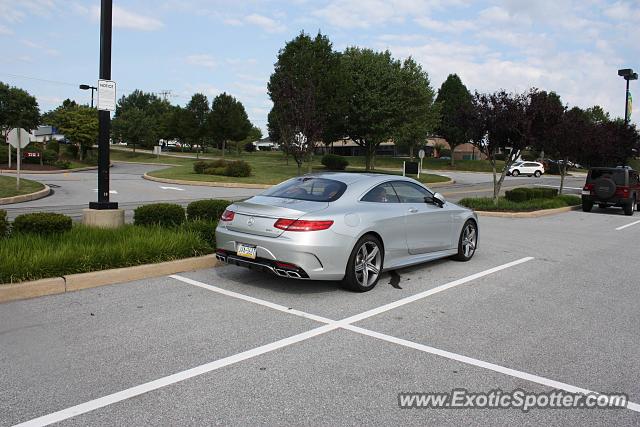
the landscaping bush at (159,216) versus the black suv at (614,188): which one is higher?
the black suv at (614,188)

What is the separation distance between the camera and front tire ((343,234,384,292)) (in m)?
6.13

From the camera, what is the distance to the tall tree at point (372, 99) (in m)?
37.2

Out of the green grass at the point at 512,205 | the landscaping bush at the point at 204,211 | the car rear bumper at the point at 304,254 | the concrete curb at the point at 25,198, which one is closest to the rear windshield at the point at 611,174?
the green grass at the point at 512,205

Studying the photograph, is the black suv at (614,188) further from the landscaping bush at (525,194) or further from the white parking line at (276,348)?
the white parking line at (276,348)

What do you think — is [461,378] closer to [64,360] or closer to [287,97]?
[64,360]

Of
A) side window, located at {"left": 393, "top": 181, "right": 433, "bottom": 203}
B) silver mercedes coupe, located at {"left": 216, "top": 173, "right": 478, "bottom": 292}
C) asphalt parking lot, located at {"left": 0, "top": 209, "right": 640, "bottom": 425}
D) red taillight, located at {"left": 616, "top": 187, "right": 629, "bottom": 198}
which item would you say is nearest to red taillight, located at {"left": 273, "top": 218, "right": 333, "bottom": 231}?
silver mercedes coupe, located at {"left": 216, "top": 173, "right": 478, "bottom": 292}

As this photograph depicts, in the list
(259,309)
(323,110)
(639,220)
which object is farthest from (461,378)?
(323,110)

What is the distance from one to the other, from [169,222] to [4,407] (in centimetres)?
560

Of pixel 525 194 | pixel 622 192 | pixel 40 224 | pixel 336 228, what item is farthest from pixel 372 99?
pixel 336 228

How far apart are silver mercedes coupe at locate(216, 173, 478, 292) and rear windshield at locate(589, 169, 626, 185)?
1387 centimetres

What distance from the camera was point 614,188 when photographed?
18.4 meters

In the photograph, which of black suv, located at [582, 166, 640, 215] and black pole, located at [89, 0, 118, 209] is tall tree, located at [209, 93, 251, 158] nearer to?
black suv, located at [582, 166, 640, 215]

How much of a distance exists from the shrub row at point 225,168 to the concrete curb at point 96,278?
23947 mm

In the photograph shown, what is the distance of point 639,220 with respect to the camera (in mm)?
17094
